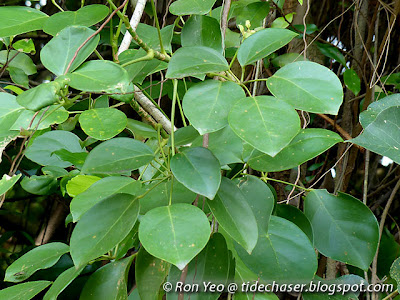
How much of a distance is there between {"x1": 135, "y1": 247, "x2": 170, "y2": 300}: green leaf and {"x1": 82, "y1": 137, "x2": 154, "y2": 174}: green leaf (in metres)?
0.14

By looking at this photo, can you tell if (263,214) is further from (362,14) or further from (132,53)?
(362,14)

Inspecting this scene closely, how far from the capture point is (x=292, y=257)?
58cm

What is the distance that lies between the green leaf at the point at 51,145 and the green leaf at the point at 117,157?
0.39 meters

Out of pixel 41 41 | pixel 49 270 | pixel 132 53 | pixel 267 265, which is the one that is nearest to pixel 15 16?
pixel 132 53

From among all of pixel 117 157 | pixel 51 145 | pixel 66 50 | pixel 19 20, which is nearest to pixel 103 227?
pixel 117 157

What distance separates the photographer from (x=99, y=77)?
49cm

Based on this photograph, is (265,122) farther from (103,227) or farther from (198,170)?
(103,227)

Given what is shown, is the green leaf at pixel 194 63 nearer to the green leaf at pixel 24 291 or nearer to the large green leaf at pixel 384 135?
the large green leaf at pixel 384 135

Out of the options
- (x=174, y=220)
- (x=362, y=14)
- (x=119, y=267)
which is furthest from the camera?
(x=362, y=14)

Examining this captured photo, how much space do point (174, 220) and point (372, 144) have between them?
0.87ft

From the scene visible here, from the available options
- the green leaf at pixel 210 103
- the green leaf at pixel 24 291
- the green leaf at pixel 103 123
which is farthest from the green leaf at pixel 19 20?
the green leaf at pixel 24 291

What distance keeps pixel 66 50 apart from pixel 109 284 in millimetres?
343

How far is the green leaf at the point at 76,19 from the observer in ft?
2.04

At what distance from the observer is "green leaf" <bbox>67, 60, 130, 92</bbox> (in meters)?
0.47
